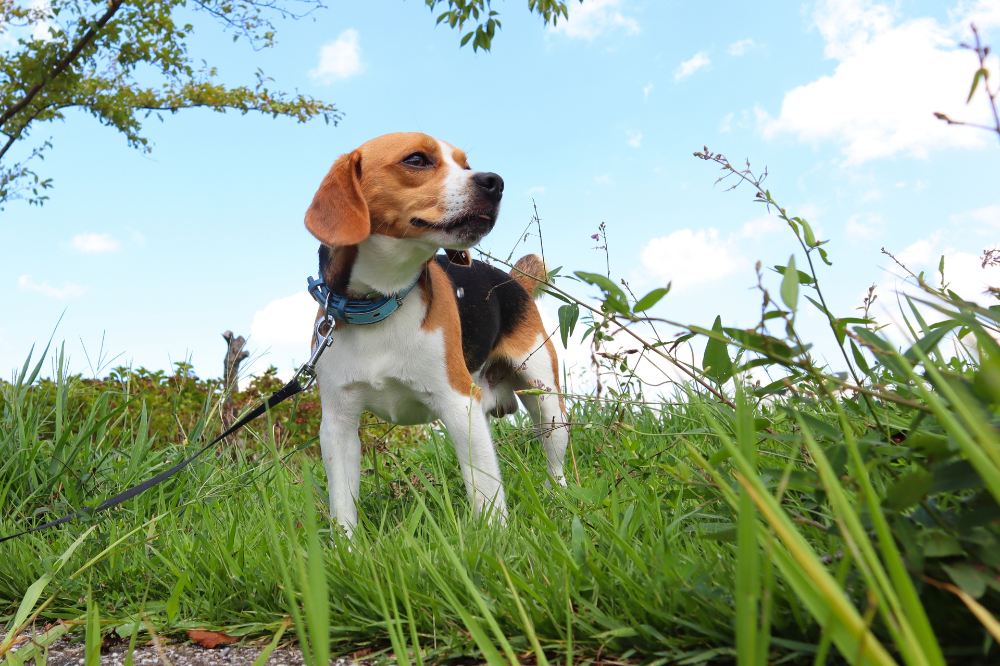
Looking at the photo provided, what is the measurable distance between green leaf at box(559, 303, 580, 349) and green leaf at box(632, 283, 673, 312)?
428 millimetres

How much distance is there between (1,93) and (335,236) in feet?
34.8

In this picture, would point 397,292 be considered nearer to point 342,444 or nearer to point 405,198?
point 405,198

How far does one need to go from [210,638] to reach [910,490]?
187 cm

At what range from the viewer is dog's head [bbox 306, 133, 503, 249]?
314 centimetres

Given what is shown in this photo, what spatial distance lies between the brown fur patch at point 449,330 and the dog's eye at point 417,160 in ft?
1.77

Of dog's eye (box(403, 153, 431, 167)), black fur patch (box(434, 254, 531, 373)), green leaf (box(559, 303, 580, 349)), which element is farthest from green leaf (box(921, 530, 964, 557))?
black fur patch (box(434, 254, 531, 373))

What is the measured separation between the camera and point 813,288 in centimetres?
179

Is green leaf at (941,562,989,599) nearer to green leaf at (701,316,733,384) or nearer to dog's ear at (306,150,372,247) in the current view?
green leaf at (701,316,733,384)

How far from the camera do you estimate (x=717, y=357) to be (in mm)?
1662

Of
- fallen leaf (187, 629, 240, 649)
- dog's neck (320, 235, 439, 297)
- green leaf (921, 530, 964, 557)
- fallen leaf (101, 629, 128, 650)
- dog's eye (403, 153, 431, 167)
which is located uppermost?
dog's eye (403, 153, 431, 167)

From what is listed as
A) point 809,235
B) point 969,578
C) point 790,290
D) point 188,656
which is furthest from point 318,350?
point 969,578

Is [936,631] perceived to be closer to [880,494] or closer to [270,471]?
[880,494]

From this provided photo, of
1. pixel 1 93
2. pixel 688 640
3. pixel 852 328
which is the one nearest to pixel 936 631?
pixel 688 640

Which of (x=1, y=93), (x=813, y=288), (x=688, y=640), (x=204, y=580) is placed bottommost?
(x=688, y=640)
